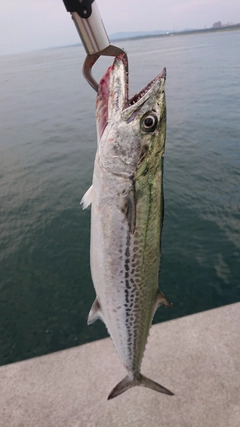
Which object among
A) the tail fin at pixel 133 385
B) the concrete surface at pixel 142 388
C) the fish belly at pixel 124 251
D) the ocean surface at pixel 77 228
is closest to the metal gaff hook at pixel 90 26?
the fish belly at pixel 124 251

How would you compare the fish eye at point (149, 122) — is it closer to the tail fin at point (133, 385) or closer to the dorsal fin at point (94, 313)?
the dorsal fin at point (94, 313)

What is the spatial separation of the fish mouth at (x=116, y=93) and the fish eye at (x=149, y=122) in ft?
0.36

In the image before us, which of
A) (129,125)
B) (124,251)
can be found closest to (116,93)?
(129,125)

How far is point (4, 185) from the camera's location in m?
12.2

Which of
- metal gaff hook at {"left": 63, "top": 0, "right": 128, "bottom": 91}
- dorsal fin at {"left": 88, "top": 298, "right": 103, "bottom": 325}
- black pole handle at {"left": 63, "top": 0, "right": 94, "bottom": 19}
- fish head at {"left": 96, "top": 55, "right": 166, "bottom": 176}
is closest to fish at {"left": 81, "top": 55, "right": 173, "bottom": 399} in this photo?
fish head at {"left": 96, "top": 55, "right": 166, "bottom": 176}

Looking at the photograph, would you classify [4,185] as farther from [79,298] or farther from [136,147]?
[136,147]

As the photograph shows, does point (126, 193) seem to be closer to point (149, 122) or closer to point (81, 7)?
point (149, 122)

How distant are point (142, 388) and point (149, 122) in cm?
306

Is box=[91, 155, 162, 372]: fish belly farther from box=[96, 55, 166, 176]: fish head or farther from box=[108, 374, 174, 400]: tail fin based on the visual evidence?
box=[108, 374, 174, 400]: tail fin

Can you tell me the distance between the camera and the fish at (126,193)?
225 cm

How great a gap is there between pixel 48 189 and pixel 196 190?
5.36m

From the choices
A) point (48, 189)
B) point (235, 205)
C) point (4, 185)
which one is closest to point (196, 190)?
point (235, 205)

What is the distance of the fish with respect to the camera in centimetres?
225

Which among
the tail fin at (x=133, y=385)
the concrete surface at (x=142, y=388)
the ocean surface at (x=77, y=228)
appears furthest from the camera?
the ocean surface at (x=77, y=228)
